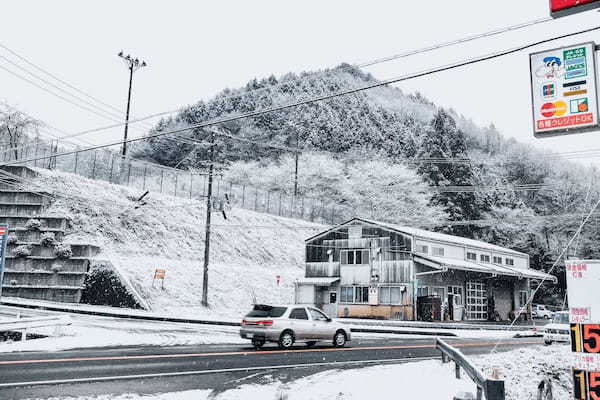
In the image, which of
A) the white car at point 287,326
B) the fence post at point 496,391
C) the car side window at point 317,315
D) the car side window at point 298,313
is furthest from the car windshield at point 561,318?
the fence post at point 496,391

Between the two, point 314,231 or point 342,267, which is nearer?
point 342,267

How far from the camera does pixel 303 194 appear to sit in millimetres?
89938

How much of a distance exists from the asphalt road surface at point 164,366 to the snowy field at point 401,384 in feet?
2.00

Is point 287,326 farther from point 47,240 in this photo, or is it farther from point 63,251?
point 47,240

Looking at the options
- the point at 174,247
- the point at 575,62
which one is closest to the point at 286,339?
the point at 575,62

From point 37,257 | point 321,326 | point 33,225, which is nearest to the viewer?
point 321,326

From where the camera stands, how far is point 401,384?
1062 cm

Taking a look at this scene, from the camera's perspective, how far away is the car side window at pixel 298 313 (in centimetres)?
1811

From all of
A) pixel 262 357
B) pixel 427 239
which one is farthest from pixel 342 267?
pixel 262 357

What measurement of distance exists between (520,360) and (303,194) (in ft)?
251

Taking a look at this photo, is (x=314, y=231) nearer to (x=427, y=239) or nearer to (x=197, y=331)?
(x=427, y=239)

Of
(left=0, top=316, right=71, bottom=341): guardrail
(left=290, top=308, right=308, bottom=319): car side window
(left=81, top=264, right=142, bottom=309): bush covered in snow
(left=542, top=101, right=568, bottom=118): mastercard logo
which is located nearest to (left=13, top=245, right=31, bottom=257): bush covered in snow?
(left=81, top=264, right=142, bottom=309): bush covered in snow

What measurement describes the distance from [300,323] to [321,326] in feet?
3.31

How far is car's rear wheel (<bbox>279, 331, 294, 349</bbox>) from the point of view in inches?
692
